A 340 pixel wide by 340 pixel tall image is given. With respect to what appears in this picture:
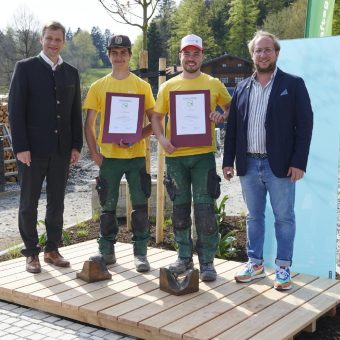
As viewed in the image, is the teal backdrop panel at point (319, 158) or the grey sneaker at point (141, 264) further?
the grey sneaker at point (141, 264)

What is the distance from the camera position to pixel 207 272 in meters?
4.94

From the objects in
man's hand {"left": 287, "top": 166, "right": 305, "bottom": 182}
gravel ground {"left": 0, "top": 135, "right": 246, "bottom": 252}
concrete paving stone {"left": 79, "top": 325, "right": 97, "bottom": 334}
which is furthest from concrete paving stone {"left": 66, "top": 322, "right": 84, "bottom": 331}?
gravel ground {"left": 0, "top": 135, "right": 246, "bottom": 252}

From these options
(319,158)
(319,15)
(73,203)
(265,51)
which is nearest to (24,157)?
(265,51)

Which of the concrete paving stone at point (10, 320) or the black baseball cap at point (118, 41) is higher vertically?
the black baseball cap at point (118, 41)

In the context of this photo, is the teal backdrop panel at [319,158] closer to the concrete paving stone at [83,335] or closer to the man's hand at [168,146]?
the man's hand at [168,146]

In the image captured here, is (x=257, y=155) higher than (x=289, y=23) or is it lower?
lower

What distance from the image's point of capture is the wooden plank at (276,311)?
3.81m

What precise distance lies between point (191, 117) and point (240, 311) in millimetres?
1661

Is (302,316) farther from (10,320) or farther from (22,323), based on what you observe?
(10,320)

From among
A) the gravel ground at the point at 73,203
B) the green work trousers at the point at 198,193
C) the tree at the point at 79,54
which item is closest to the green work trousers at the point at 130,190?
the green work trousers at the point at 198,193

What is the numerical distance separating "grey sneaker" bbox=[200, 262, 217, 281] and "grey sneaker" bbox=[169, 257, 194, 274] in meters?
0.14

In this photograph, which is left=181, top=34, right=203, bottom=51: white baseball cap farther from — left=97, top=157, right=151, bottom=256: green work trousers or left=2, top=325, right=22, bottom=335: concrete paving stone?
left=2, top=325, right=22, bottom=335: concrete paving stone

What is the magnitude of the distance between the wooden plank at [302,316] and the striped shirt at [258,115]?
1301mm

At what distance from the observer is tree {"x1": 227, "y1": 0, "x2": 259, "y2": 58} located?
63.2 m
